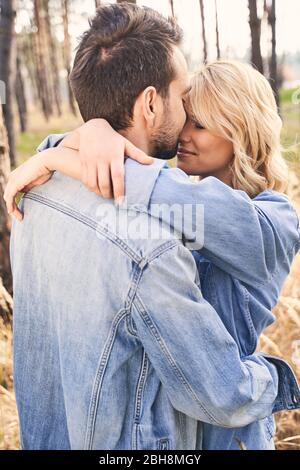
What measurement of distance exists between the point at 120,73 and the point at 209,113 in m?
0.32

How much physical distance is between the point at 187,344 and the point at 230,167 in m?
0.60

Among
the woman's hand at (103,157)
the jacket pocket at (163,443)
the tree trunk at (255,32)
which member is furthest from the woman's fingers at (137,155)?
the tree trunk at (255,32)

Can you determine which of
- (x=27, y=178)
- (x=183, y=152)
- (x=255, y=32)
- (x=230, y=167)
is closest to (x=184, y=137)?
(x=183, y=152)

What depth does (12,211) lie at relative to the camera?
122 centimetres

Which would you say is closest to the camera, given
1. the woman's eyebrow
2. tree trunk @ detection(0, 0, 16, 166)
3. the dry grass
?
the woman's eyebrow

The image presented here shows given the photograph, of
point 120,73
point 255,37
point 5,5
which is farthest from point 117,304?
point 5,5

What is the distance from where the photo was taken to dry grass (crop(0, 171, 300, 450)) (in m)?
2.06

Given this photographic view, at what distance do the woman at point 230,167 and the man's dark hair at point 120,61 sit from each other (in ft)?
0.25

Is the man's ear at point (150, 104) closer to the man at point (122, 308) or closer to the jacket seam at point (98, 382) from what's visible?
the man at point (122, 308)

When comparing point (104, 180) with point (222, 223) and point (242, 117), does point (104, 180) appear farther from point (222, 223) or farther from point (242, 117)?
point (242, 117)

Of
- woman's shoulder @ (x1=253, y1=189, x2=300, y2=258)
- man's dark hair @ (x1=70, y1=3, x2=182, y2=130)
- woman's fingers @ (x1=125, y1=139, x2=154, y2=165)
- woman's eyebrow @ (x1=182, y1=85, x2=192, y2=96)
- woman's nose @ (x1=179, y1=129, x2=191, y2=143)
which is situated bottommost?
woman's shoulder @ (x1=253, y1=189, x2=300, y2=258)

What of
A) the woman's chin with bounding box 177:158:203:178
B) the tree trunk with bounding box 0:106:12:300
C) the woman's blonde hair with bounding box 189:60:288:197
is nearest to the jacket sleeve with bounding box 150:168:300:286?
the woman's blonde hair with bounding box 189:60:288:197

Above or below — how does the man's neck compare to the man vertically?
above

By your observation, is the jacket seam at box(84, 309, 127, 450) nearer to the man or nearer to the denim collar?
the man
